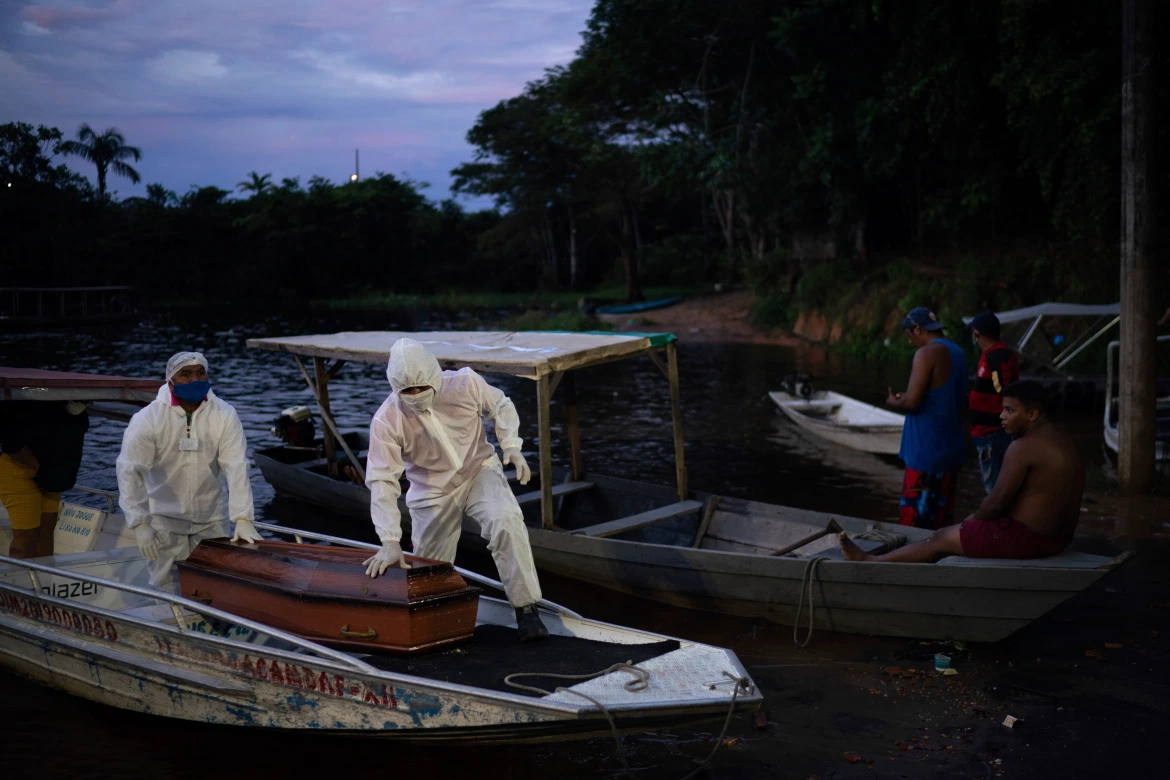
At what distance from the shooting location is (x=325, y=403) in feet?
35.4

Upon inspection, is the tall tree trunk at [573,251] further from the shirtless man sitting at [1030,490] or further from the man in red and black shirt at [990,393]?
the shirtless man sitting at [1030,490]

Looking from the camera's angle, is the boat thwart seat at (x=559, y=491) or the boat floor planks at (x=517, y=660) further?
the boat thwart seat at (x=559, y=491)

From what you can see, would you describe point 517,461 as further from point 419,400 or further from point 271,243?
point 271,243

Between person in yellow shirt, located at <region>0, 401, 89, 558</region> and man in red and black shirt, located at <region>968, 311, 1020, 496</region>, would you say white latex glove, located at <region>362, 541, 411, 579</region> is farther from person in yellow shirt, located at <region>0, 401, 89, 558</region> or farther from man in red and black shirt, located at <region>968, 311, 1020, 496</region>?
man in red and black shirt, located at <region>968, 311, 1020, 496</region>

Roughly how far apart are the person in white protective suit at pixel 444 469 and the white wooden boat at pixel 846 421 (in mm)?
7715

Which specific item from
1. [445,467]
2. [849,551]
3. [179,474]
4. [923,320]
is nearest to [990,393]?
[923,320]

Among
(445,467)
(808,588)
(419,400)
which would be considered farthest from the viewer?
(808,588)

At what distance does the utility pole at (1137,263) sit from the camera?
364 inches

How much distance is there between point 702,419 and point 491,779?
12380 millimetres

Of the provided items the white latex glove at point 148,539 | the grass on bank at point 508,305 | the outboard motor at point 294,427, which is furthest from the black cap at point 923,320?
the grass on bank at point 508,305

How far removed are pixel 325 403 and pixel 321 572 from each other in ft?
17.9

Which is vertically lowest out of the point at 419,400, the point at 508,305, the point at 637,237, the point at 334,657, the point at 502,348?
the point at 334,657

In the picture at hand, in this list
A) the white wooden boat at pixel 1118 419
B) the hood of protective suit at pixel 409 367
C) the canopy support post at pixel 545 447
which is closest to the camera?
the hood of protective suit at pixel 409 367

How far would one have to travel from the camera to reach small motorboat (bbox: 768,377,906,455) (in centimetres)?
1367
